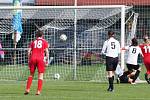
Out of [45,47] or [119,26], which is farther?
[119,26]

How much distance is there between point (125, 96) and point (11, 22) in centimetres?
1041

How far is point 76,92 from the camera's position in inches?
761

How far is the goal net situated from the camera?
26.3 meters

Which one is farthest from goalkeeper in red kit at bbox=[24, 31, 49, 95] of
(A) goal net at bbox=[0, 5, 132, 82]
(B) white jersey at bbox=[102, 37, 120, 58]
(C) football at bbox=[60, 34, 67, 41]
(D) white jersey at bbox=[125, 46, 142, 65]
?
(C) football at bbox=[60, 34, 67, 41]

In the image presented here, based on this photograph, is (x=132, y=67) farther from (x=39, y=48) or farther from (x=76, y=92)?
(x=39, y=48)

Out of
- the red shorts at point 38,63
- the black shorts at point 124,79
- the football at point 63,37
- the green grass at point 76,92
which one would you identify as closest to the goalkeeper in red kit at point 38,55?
the red shorts at point 38,63

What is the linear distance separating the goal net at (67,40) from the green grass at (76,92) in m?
3.18

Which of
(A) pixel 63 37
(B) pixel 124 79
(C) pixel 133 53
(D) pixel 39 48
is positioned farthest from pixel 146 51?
(D) pixel 39 48

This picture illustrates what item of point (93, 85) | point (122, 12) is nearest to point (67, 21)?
point (122, 12)

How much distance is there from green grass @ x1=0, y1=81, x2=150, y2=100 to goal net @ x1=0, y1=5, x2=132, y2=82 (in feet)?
10.4

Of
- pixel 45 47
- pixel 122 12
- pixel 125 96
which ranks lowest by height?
pixel 125 96

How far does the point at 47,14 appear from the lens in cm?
2734

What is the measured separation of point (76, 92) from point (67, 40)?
799 centimetres

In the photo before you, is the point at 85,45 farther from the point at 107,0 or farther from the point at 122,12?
the point at 107,0
